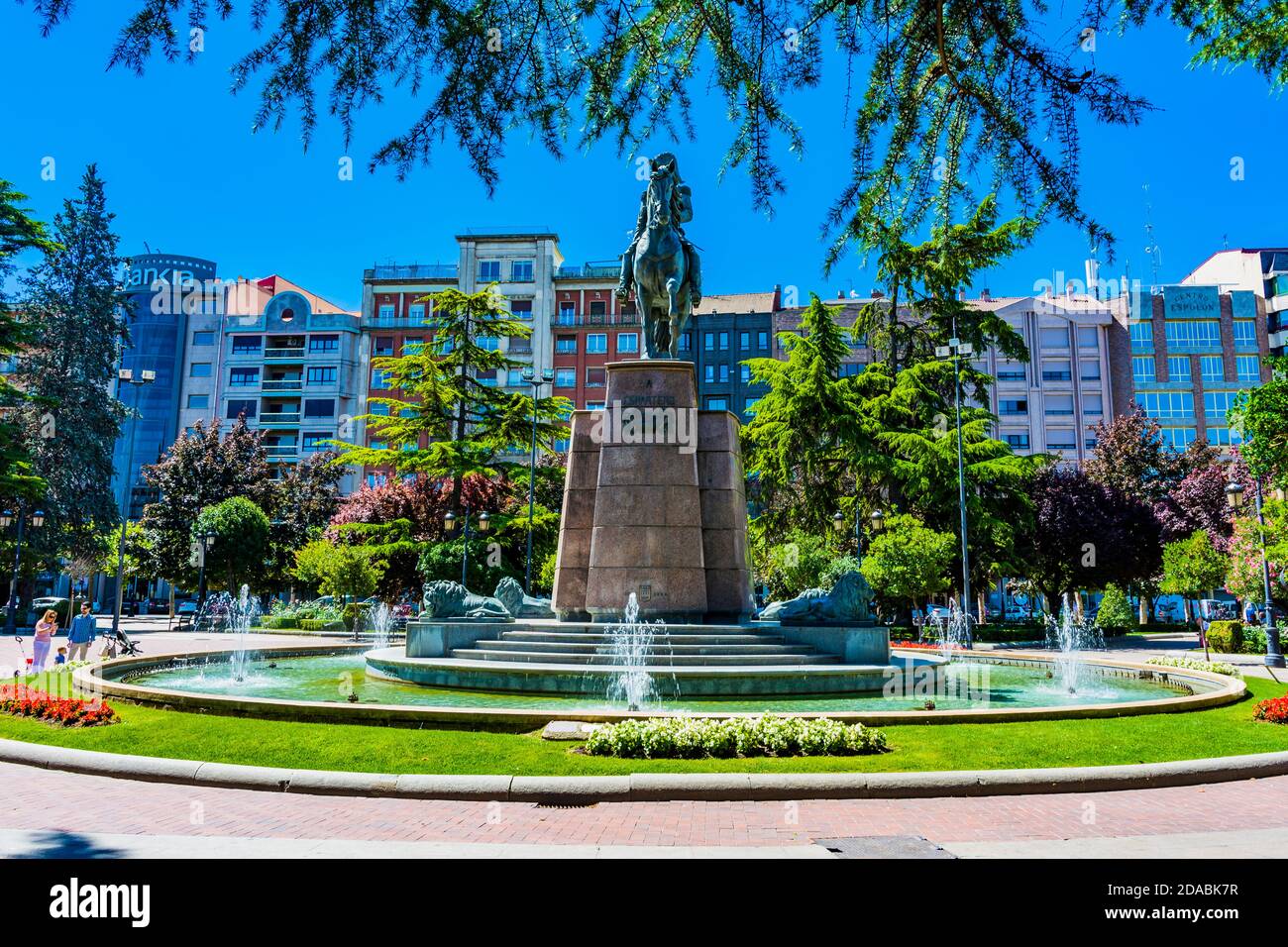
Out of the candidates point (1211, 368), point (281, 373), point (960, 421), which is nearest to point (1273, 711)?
point (960, 421)

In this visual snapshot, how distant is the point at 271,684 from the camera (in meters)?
14.0

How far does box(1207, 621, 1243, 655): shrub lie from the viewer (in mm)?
28250

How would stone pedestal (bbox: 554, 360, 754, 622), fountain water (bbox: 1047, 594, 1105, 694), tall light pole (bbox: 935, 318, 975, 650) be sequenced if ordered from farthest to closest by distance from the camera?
tall light pole (bbox: 935, 318, 975, 650) < fountain water (bbox: 1047, 594, 1105, 694) < stone pedestal (bbox: 554, 360, 754, 622)

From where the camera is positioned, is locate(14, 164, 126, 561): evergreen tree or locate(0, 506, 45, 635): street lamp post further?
locate(14, 164, 126, 561): evergreen tree

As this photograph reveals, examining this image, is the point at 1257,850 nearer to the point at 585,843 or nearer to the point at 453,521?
the point at 585,843

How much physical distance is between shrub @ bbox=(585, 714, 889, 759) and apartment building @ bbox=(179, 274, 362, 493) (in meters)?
66.8

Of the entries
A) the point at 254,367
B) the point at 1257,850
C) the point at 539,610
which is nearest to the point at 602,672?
the point at 539,610

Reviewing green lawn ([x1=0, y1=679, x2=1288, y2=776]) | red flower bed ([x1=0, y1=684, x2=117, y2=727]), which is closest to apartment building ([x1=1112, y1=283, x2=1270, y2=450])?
green lawn ([x1=0, y1=679, x2=1288, y2=776])

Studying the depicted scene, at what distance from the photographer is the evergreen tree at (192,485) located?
47312mm

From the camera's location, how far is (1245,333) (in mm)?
68000

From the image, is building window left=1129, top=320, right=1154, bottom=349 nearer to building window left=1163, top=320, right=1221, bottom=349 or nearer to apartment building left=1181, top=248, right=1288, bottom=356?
building window left=1163, top=320, right=1221, bottom=349

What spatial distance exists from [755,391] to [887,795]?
219ft

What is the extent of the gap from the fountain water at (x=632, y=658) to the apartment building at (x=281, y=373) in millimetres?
61196

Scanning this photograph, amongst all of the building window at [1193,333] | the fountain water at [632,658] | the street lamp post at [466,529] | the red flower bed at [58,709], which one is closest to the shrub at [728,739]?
the fountain water at [632,658]
